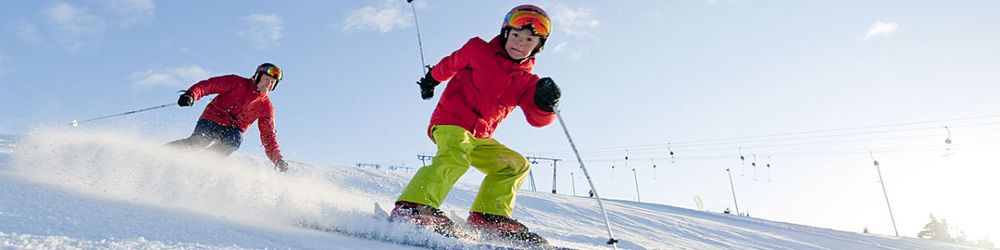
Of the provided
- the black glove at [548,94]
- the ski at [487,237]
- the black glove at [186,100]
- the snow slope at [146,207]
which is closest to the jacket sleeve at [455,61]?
the black glove at [548,94]

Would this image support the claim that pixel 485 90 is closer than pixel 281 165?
Yes

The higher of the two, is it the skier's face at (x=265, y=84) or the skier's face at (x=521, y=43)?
the skier's face at (x=265, y=84)

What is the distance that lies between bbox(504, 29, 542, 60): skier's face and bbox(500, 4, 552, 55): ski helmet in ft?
0.10

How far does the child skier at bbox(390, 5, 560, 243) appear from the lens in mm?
3322

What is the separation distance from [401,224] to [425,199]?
1.30ft

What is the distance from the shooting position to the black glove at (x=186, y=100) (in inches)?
205

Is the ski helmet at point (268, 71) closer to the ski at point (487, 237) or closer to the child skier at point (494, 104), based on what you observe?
the child skier at point (494, 104)

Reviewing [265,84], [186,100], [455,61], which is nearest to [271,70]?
[265,84]

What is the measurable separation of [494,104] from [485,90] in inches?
4.6

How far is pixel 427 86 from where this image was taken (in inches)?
158

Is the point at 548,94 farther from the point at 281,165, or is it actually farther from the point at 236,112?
the point at 236,112

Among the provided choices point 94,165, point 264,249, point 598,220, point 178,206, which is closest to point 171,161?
point 94,165

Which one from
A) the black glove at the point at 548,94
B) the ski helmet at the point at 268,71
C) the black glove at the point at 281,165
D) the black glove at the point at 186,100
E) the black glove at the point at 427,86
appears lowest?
the black glove at the point at 548,94

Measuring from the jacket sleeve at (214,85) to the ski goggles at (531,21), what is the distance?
357cm
